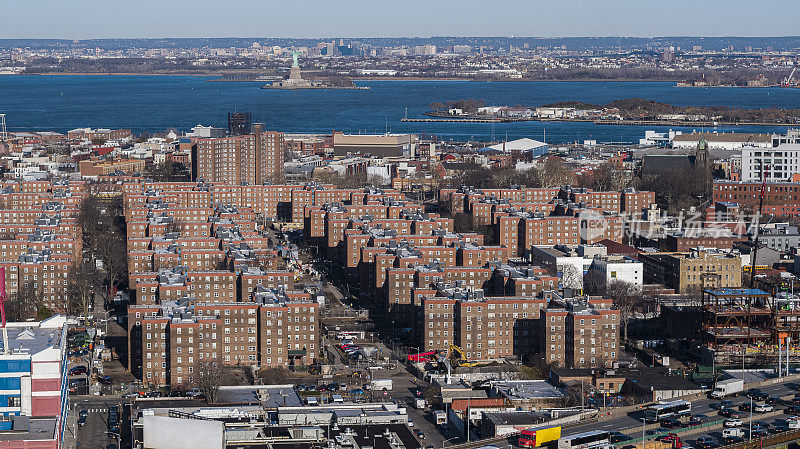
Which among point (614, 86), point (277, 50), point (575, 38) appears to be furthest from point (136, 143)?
point (575, 38)

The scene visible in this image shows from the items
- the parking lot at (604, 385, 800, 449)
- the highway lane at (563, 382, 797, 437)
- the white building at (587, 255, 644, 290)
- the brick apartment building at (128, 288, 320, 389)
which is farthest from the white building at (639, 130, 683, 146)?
the parking lot at (604, 385, 800, 449)

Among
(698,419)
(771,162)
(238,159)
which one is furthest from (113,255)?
(771,162)

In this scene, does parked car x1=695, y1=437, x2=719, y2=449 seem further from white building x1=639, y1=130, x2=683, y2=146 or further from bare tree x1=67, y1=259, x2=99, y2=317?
white building x1=639, y1=130, x2=683, y2=146

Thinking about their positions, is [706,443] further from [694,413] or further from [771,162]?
[771,162]

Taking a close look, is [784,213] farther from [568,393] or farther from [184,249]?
[568,393]

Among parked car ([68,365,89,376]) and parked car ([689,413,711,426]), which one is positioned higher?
parked car ([689,413,711,426])

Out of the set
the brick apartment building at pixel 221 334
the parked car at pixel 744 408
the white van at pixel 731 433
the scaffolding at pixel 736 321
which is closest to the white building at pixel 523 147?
the scaffolding at pixel 736 321

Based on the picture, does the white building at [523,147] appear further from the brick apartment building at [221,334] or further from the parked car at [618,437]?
the parked car at [618,437]
